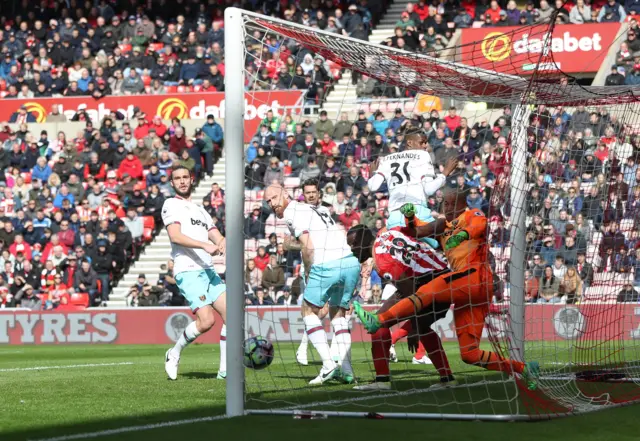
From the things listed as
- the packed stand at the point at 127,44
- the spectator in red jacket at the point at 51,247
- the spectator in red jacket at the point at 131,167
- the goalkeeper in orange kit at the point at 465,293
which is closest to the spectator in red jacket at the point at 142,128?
the spectator in red jacket at the point at 131,167

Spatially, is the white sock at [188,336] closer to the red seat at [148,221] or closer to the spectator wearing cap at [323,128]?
the spectator wearing cap at [323,128]

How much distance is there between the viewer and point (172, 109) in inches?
1045

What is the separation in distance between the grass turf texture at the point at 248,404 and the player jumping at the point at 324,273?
0.31 metres

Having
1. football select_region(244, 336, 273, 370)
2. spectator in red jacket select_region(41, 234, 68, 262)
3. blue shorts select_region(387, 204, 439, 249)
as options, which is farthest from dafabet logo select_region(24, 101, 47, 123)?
football select_region(244, 336, 273, 370)

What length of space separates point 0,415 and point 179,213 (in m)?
3.21

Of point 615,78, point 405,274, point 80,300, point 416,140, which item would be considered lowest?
point 80,300

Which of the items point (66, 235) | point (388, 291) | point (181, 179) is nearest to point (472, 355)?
point (181, 179)

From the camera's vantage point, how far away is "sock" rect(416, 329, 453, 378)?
8.89 m

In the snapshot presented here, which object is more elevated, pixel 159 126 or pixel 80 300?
pixel 159 126

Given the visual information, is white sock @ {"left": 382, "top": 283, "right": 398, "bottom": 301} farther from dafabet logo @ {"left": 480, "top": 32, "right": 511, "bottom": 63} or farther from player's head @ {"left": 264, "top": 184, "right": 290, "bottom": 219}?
dafabet logo @ {"left": 480, "top": 32, "right": 511, "bottom": 63}

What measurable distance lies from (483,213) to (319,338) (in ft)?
6.24

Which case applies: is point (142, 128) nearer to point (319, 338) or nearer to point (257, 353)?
point (319, 338)

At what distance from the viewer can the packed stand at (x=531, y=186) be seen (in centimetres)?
1166

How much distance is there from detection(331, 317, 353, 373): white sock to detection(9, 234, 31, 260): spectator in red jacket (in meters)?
14.2
